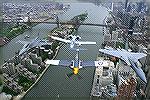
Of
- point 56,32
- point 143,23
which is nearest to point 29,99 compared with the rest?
point 56,32

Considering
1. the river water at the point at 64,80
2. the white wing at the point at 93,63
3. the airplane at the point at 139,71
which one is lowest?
the river water at the point at 64,80

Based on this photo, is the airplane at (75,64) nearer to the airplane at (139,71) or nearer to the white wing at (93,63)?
the white wing at (93,63)

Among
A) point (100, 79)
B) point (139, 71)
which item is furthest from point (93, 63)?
point (139, 71)

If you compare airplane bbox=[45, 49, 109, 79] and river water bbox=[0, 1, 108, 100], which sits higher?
airplane bbox=[45, 49, 109, 79]

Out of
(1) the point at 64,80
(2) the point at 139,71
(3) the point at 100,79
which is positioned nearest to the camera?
(2) the point at 139,71

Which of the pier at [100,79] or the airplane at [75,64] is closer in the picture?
the airplane at [75,64]

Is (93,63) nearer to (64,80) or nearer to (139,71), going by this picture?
(64,80)

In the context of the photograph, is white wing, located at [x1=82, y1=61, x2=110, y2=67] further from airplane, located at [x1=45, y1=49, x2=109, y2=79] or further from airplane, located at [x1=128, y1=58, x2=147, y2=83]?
airplane, located at [x1=128, y1=58, x2=147, y2=83]

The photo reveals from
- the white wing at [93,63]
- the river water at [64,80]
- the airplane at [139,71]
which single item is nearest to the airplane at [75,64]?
the white wing at [93,63]

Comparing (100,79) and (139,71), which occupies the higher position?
(139,71)

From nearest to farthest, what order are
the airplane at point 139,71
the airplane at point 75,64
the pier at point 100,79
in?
A: the airplane at point 139,71 < the airplane at point 75,64 < the pier at point 100,79

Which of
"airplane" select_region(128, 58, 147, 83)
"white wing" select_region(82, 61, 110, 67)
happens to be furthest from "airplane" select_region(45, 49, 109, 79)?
"airplane" select_region(128, 58, 147, 83)

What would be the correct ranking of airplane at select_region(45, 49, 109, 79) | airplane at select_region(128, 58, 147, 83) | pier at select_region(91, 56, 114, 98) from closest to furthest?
airplane at select_region(128, 58, 147, 83)
airplane at select_region(45, 49, 109, 79)
pier at select_region(91, 56, 114, 98)
